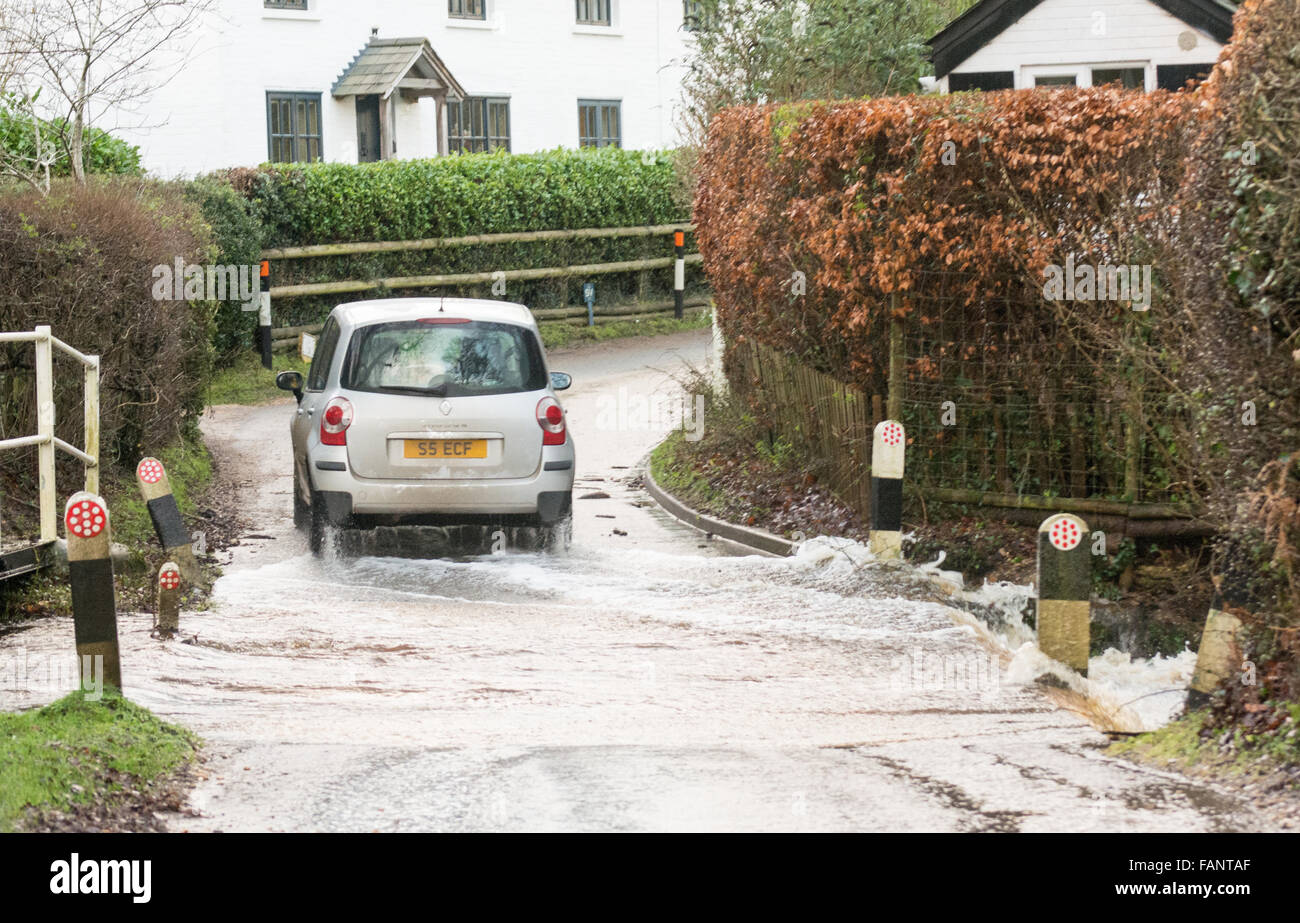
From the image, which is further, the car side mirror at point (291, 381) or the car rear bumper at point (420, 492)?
the car side mirror at point (291, 381)

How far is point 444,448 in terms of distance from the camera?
11547mm

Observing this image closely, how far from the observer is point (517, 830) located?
17.9 ft

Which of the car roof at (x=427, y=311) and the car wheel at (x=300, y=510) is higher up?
the car roof at (x=427, y=311)

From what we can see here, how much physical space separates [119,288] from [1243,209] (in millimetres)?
8133

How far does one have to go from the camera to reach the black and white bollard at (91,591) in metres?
7.17

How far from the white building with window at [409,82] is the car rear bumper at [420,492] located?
16.2 metres

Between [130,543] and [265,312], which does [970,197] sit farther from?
[265,312]

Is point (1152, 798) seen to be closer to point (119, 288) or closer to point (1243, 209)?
point (1243, 209)

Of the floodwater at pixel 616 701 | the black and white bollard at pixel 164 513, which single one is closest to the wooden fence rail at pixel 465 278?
the floodwater at pixel 616 701

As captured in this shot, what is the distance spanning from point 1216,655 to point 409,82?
2735cm

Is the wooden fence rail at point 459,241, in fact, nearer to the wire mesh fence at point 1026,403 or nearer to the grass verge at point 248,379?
the grass verge at point 248,379

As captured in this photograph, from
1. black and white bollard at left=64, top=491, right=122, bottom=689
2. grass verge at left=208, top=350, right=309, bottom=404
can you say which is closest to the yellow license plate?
black and white bollard at left=64, top=491, right=122, bottom=689

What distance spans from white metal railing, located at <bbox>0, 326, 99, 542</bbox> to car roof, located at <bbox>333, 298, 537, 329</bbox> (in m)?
1.97

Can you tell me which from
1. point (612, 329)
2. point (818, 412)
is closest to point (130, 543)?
point (818, 412)
